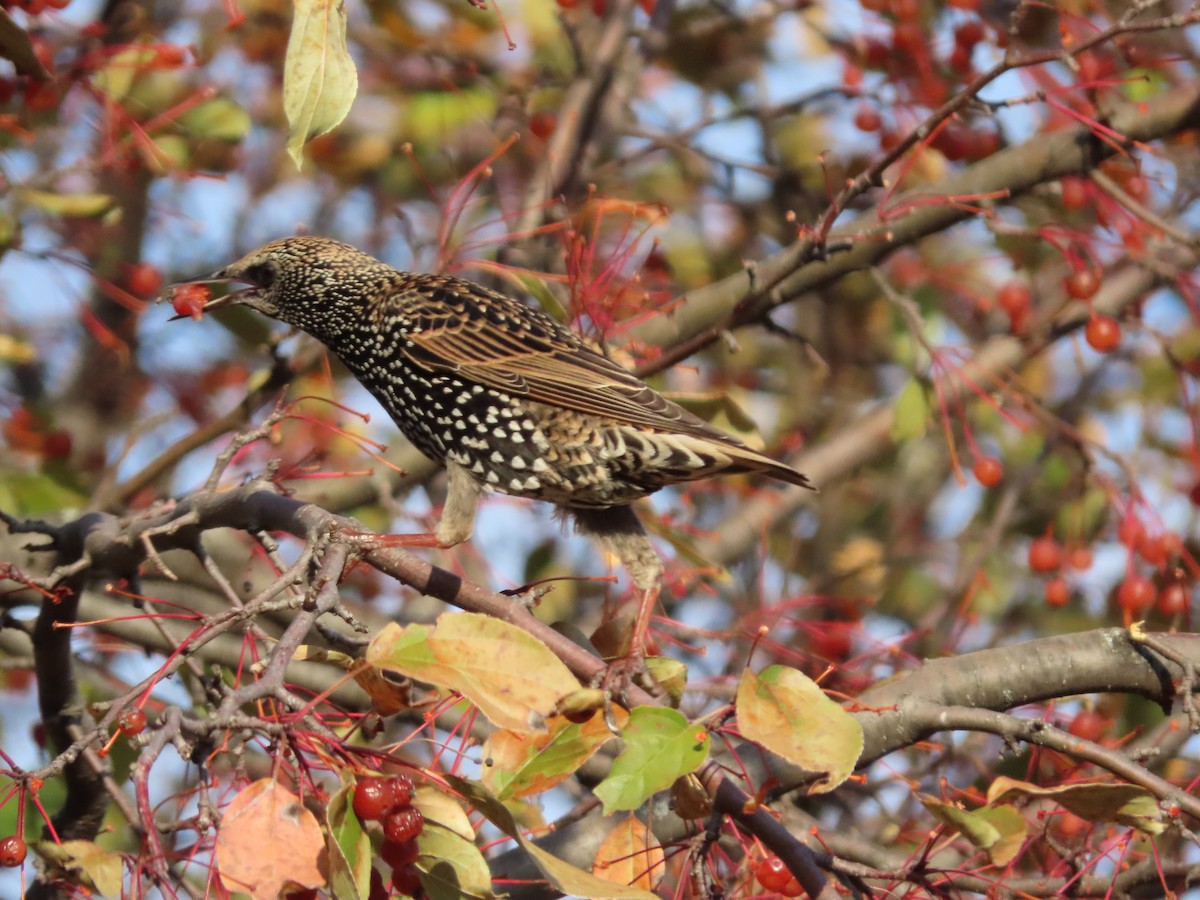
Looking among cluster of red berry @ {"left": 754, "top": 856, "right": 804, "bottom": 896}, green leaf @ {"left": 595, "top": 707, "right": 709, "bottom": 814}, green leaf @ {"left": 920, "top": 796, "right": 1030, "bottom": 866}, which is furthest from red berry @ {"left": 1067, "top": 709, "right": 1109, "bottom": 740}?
green leaf @ {"left": 595, "top": 707, "right": 709, "bottom": 814}

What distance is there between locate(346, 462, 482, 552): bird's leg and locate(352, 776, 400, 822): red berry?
1.40m

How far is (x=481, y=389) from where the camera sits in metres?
4.23

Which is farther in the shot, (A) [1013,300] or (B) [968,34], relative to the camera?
(A) [1013,300]

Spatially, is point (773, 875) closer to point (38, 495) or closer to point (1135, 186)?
point (38, 495)

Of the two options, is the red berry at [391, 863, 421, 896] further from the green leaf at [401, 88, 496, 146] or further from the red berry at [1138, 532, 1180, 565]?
the green leaf at [401, 88, 496, 146]

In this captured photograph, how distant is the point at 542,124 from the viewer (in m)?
5.95

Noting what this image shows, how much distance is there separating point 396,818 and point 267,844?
0.77ft

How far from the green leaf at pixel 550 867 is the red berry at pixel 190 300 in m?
2.43

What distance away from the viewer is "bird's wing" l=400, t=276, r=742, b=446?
4070 millimetres

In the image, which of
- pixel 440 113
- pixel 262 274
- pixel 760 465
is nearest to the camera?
pixel 760 465

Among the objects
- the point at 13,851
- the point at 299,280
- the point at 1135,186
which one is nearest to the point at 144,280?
the point at 299,280

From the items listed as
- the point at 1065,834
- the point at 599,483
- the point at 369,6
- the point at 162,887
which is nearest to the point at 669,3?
the point at 369,6

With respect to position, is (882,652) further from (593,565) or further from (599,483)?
(593,565)

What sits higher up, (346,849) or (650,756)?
(650,756)
